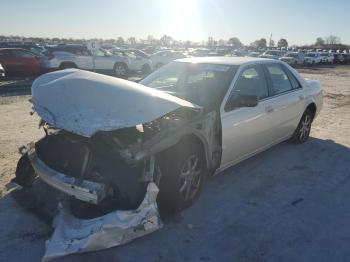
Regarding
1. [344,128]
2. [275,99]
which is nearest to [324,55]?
[344,128]

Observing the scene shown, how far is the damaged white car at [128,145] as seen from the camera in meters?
3.35

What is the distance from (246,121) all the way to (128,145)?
198cm

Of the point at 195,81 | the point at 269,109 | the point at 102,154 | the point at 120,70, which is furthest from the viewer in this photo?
the point at 120,70

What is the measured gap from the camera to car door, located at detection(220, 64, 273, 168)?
4730 mm

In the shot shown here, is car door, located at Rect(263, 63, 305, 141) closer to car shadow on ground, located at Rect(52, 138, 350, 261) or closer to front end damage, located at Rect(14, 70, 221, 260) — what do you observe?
car shadow on ground, located at Rect(52, 138, 350, 261)

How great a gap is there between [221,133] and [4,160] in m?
3.34

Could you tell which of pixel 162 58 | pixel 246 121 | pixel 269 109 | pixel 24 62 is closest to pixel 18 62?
pixel 24 62

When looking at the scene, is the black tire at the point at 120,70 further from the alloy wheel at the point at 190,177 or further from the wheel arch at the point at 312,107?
the alloy wheel at the point at 190,177

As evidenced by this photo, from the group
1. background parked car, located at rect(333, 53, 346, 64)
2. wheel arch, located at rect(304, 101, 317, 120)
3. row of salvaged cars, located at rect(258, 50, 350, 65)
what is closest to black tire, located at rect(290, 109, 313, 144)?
wheel arch, located at rect(304, 101, 317, 120)

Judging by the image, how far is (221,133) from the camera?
15.0ft

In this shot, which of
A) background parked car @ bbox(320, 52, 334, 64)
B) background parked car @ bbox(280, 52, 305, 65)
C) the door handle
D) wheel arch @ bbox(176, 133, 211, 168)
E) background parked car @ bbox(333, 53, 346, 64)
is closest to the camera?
wheel arch @ bbox(176, 133, 211, 168)

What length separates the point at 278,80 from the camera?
20.0 ft

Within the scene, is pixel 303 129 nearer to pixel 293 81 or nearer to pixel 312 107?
pixel 312 107

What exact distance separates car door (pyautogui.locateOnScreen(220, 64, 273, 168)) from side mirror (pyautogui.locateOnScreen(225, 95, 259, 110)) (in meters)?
0.05
